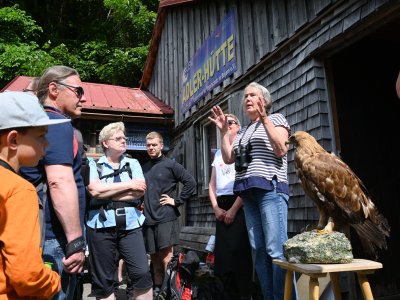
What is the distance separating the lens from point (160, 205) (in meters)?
4.59

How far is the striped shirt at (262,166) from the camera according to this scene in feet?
9.11

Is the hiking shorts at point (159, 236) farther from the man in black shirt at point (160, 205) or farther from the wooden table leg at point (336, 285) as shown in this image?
the wooden table leg at point (336, 285)

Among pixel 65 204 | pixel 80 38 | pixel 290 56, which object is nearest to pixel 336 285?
pixel 65 204

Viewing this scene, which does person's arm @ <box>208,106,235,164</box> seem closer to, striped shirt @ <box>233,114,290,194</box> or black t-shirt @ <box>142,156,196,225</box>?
striped shirt @ <box>233,114,290,194</box>

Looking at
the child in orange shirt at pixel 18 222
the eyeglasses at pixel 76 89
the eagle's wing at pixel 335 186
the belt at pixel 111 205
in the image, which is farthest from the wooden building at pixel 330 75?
the child in orange shirt at pixel 18 222

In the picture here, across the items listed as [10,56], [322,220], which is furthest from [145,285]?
[10,56]

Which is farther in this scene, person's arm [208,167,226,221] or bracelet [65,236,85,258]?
person's arm [208,167,226,221]

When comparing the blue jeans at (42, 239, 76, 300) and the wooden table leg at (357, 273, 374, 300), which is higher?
the blue jeans at (42, 239, 76, 300)

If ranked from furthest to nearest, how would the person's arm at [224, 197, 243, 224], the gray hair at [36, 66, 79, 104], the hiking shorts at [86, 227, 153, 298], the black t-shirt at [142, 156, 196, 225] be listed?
1. the black t-shirt at [142, 156, 196, 225]
2. the person's arm at [224, 197, 243, 224]
3. the hiking shorts at [86, 227, 153, 298]
4. the gray hair at [36, 66, 79, 104]

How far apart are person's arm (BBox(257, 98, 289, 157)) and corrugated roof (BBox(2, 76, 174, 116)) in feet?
23.7

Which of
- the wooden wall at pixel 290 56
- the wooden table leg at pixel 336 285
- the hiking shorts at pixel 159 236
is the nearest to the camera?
the wooden table leg at pixel 336 285

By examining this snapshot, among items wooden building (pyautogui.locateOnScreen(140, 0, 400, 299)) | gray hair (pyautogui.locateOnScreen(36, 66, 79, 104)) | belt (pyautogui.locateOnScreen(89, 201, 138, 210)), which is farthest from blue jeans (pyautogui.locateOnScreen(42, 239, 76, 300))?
wooden building (pyautogui.locateOnScreen(140, 0, 400, 299))

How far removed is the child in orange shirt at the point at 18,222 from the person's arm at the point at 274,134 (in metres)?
1.59

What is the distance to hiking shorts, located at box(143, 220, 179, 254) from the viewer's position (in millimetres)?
4438
